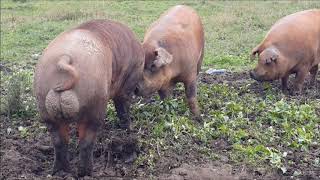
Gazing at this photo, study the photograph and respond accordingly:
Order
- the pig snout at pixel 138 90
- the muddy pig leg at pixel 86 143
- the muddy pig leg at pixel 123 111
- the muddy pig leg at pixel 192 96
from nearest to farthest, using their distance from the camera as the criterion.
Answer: the muddy pig leg at pixel 86 143 → the muddy pig leg at pixel 123 111 → the pig snout at pixel 138 90 → the muddy pig leg at pixel 192 96

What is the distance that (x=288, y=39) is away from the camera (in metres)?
8.26

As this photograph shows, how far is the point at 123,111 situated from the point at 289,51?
2.79m

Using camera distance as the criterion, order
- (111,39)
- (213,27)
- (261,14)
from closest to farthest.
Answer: (111,39)
(213,27)
(261,14)

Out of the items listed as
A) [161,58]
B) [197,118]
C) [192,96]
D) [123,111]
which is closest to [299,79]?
[192,96]

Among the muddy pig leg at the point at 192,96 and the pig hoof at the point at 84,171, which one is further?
the muddy pig leg at the point at 192,96

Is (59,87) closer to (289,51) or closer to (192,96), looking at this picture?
(192,96)

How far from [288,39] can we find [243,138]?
2.28 meters

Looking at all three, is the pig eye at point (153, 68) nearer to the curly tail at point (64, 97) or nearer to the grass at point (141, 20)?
the curly tail at point (64, 97)

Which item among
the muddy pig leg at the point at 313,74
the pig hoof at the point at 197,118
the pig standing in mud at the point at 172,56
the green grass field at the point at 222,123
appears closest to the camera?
the green grass field at the point at 222,123

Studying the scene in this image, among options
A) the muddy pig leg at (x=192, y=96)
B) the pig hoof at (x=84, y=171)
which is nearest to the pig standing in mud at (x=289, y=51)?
the muddy pig leg at (x=192, y=96)

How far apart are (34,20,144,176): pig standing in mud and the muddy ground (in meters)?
0.35

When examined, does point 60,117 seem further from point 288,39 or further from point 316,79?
point 316,79

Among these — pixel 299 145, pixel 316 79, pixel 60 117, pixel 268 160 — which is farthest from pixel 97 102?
pixel 316 79

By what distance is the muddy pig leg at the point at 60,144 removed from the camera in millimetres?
5261
